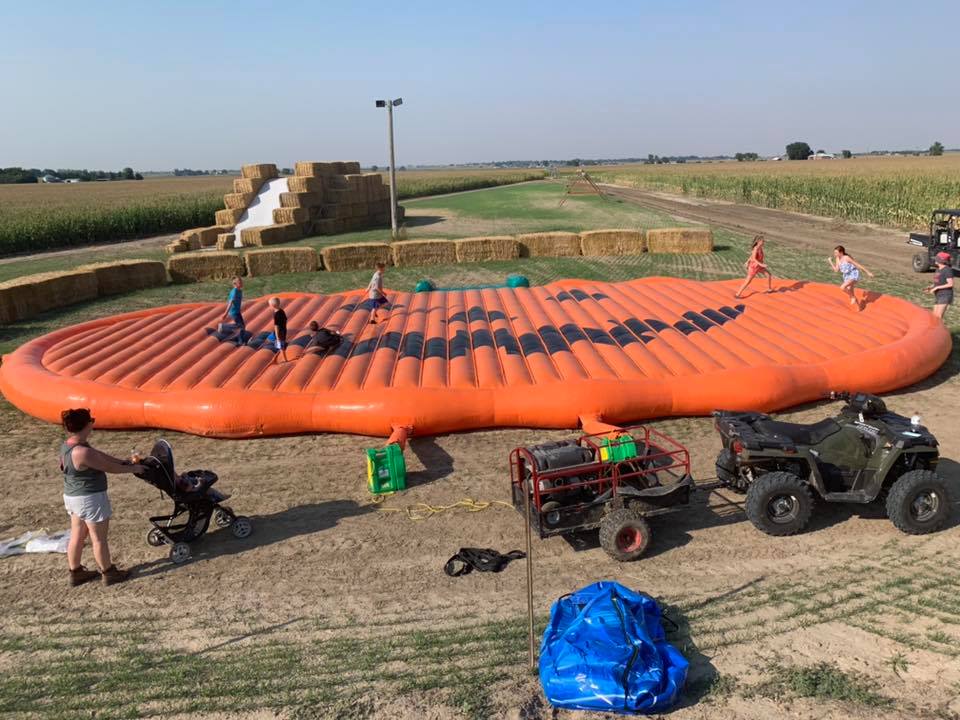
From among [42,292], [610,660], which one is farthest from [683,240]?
[610,660]

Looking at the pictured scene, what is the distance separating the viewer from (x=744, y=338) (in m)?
11.0

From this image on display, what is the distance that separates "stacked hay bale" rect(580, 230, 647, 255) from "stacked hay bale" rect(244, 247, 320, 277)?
9725 mm

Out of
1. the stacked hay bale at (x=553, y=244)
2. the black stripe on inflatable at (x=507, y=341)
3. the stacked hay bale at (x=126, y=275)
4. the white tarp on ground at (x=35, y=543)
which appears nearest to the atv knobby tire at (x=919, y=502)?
the black stripe on inflatable at (x=507, y=341)

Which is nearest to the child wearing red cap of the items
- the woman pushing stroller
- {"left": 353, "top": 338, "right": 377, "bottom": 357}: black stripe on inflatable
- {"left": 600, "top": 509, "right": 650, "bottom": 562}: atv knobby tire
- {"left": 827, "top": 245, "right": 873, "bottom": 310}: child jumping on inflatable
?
{"left": 827, "top": 245, "right": 873, "bottom": 310}: child jumping on inflatable

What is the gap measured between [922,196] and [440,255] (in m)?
25.8

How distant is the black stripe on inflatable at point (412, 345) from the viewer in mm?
10719

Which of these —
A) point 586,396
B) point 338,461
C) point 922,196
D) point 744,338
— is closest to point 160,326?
point 338,461

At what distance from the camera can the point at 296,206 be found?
3275cm

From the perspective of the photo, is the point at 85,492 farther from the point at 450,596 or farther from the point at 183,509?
the point at 450,596

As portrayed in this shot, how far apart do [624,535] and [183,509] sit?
445cm

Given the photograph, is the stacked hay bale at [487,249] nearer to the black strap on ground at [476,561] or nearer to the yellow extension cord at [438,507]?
the yellow extension cord at [438,507]

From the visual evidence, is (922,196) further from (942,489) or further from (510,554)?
(510,554)

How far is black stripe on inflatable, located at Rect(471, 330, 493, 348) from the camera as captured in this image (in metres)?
11.0

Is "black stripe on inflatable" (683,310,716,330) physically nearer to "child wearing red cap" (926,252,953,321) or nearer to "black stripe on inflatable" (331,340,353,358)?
"child wearing red cap" (926,252,953,321)
